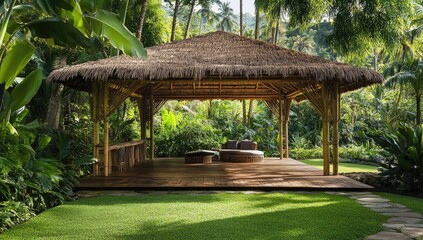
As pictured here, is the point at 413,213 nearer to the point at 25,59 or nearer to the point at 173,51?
the point at 25,59

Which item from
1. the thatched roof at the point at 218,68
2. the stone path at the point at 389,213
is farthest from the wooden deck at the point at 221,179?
the thatched roof at the point at 218,68

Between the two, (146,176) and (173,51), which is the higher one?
(173,51)

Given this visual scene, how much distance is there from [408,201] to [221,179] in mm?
3247

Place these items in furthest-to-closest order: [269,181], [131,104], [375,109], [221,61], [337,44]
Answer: [375,109] → [131,104] → [337,44] → [221,61] → [269,181]

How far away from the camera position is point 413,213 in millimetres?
5234

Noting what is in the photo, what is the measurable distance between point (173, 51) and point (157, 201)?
4057 millimetres

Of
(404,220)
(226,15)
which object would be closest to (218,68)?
(404,220)

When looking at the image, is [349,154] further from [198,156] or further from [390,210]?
[390,210]

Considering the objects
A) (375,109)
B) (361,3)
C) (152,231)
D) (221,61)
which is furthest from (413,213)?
(375,109)

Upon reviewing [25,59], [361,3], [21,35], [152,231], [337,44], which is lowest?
[152,231]

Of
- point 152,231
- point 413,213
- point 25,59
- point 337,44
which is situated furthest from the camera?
point 337,44

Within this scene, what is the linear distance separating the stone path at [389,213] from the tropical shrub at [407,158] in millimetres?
833

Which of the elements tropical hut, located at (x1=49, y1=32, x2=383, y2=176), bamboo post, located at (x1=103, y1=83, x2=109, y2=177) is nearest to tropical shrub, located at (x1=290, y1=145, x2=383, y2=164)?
tropical hut, located at (x1=49, y1=32, x2=383, y2=176)

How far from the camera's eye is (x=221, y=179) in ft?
26.1
